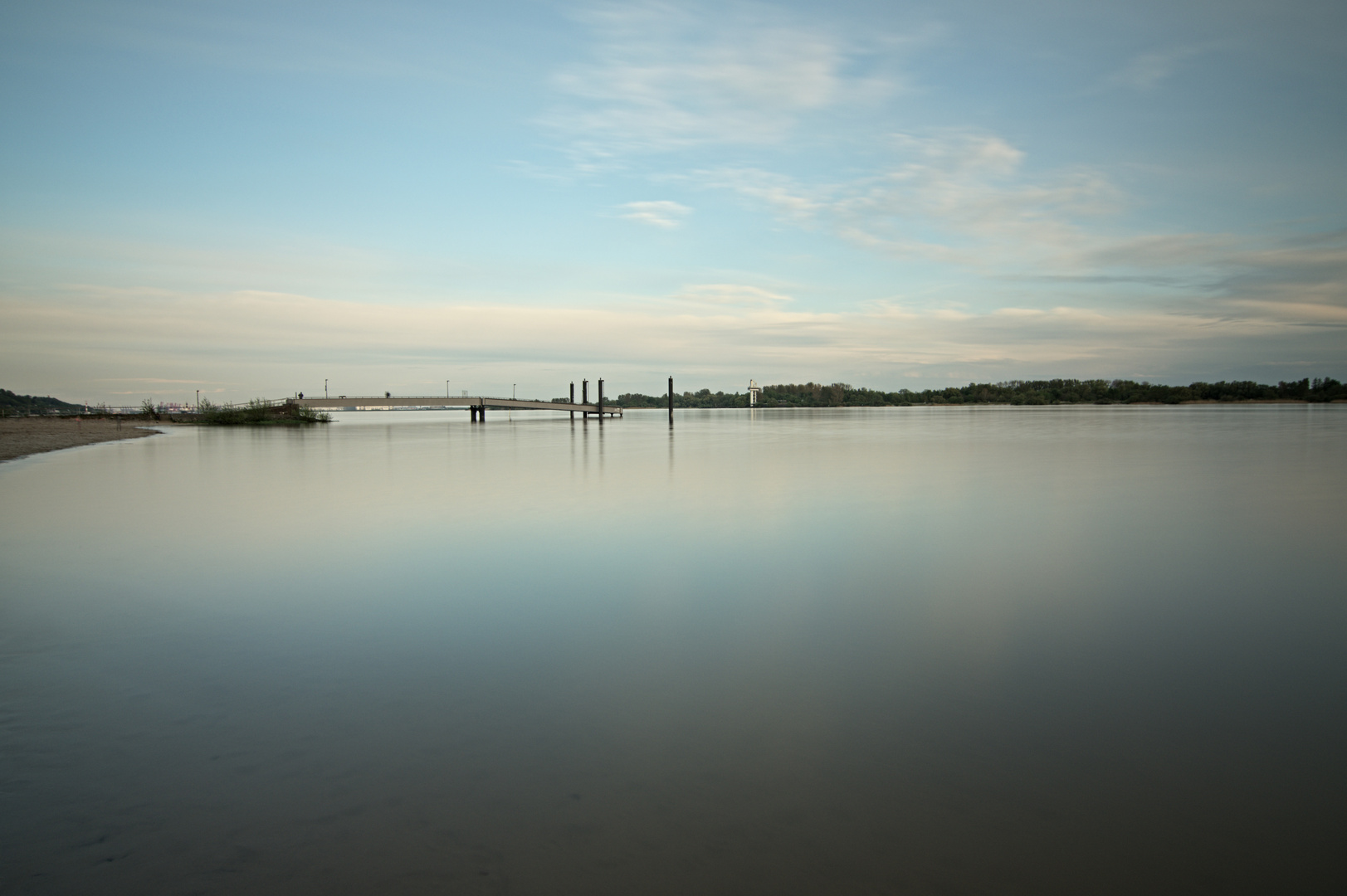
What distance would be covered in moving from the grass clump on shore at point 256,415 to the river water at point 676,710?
66.2 meters

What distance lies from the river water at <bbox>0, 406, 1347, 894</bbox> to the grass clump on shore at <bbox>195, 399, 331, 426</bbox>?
66.2 m

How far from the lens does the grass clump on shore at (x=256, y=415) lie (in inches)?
→ 2776

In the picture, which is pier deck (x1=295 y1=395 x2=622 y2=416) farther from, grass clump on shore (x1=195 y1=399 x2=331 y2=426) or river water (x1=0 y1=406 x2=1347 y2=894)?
river water (x1=0 y1=406 x2=1347 y2=894)

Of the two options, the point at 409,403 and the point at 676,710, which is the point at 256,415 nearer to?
the point at 409,403

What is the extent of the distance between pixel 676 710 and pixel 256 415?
7755cm

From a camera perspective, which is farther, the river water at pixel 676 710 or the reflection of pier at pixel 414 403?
the reflection of pier at pixel 414 403

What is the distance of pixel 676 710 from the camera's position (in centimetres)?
465

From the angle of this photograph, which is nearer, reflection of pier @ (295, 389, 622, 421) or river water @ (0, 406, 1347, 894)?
river water @ (0, 406, 1347, 894)

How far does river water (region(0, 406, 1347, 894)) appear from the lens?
122 inches

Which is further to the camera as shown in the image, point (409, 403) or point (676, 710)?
point (409, 403)

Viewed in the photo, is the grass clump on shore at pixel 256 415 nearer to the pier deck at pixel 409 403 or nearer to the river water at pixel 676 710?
the pier deck at pixel 409 403

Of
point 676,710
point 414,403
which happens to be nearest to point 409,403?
point 414,403

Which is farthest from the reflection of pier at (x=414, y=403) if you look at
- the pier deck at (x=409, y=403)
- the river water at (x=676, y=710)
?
the river water at (x=676, y=710)

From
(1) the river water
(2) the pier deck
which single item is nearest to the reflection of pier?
(2) the pier deck
